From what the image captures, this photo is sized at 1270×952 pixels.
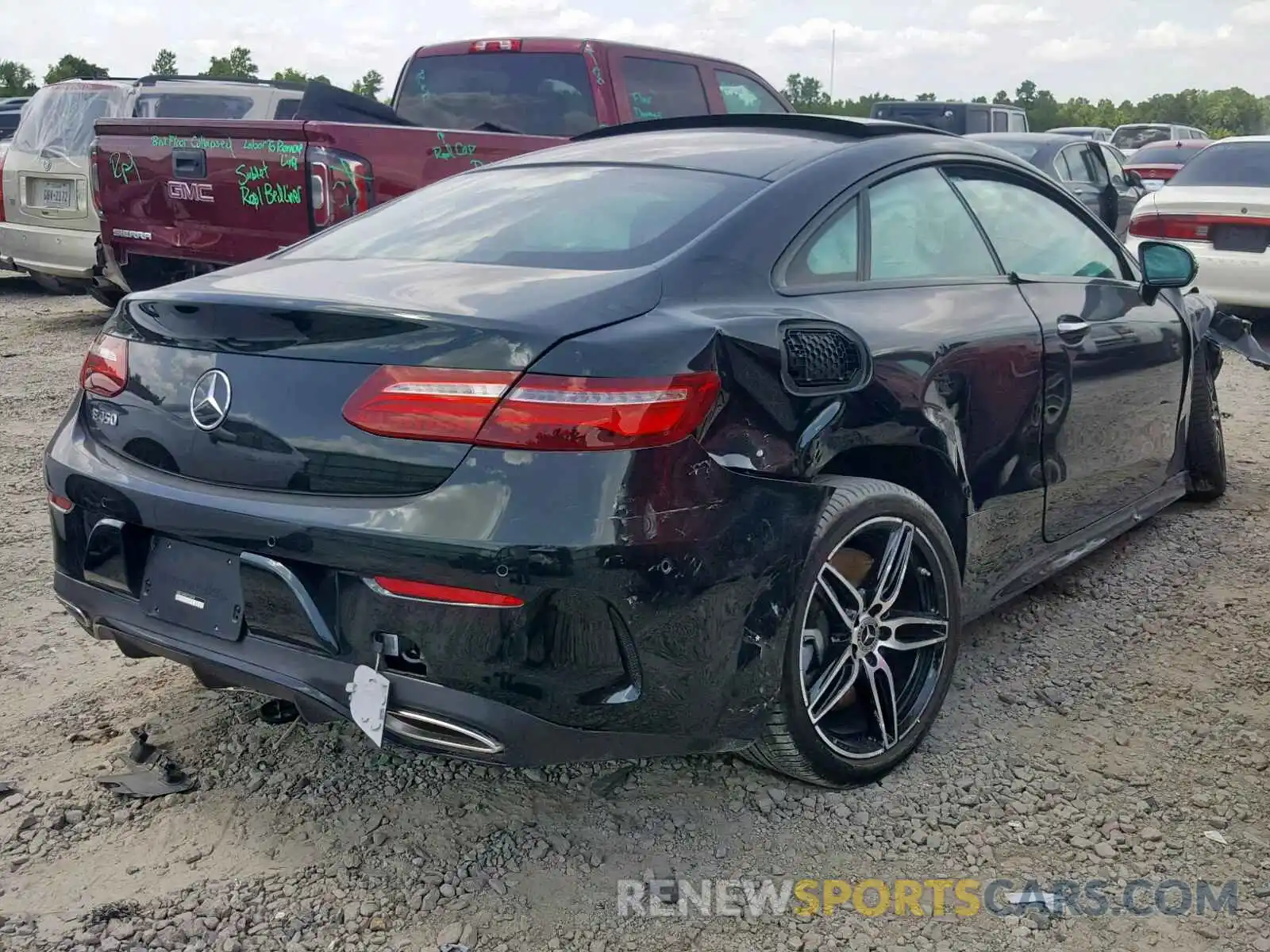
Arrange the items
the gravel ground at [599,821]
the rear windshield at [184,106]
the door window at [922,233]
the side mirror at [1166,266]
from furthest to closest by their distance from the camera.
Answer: the rear windshield at [184,106]
the side mirror at [1166,266]
the door window at [922,233]
the gravel ground at [599,821]

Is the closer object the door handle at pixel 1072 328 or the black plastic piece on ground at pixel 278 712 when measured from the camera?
the black plastic piece on ground at pixel 278 712

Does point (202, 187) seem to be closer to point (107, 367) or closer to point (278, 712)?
point (107, 367)

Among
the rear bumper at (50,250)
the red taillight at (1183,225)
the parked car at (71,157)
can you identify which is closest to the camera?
the red taillight at (1183,225)

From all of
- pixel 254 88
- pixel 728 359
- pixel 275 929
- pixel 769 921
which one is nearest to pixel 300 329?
pixel 728 359

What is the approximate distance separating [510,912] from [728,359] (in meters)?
1.18

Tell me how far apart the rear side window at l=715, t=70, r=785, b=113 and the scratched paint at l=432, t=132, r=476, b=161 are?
7.46 feet

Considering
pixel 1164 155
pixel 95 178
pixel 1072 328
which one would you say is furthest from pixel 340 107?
pixel 1164 155

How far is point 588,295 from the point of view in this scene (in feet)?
7.86

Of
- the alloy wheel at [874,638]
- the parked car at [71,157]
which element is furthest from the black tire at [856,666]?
the parked car at [71,157]

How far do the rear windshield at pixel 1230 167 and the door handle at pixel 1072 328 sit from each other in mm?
6258

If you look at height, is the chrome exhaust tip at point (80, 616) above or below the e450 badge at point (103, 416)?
below

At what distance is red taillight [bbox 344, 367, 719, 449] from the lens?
219cm

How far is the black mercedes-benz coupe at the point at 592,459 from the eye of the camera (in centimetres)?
221

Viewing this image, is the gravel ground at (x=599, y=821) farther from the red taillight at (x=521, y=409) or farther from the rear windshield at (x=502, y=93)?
the rear windshield at (x=502, y=93)
